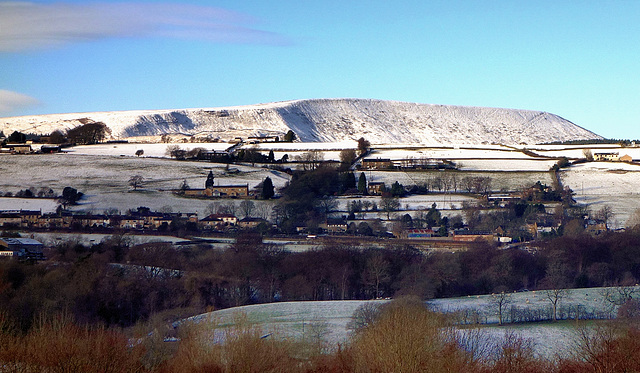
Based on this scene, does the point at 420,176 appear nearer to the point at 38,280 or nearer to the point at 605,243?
the point at 605,243

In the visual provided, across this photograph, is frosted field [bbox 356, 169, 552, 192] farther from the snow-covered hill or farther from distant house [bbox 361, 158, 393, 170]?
the snow-covered hill

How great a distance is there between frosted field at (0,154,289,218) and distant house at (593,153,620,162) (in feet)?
114

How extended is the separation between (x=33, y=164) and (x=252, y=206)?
85.1ft

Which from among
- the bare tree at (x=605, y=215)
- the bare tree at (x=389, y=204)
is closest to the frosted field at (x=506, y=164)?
the bare tree at (x=389, y=204)

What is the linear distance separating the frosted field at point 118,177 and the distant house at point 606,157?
34885 mm

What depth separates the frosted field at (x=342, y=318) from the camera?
2914 cm

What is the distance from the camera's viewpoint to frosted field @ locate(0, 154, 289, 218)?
63031 mm

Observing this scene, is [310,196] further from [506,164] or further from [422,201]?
[506,164]

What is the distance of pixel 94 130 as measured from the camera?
102 m

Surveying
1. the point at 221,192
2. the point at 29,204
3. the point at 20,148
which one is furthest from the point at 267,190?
the point at 20,148

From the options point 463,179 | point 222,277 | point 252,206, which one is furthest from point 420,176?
point 222,277

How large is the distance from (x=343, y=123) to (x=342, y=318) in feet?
380

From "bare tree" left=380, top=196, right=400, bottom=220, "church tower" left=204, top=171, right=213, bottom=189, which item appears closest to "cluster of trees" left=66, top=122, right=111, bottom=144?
"church tower" left=204, top=171, right=213, bottom=189

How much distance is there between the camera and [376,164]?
81.0 meters
